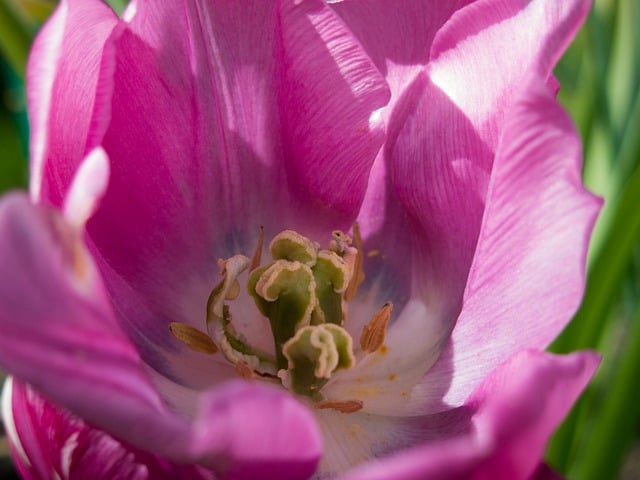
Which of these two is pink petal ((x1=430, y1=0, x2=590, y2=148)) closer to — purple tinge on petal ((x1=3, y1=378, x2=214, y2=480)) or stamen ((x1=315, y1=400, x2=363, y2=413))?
stamen ((x1=315, y1=400, x2=363, y2=413))

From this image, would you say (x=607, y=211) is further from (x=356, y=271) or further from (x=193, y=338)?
(x=193, y=338)

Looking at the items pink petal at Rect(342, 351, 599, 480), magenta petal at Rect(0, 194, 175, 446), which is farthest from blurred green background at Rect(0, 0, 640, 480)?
magenta petal at Rect(0, 194, 175, 446)

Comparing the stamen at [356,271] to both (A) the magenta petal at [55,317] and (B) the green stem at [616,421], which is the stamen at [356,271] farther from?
(A) the magenta petal at [55,317]

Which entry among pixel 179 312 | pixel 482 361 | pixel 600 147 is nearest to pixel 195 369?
pixel 179 312

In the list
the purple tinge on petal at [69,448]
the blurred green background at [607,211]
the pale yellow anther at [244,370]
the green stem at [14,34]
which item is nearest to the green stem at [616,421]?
the blurred green background at [607,211]

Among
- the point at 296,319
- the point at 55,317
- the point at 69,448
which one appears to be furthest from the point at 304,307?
the point at 55,317
